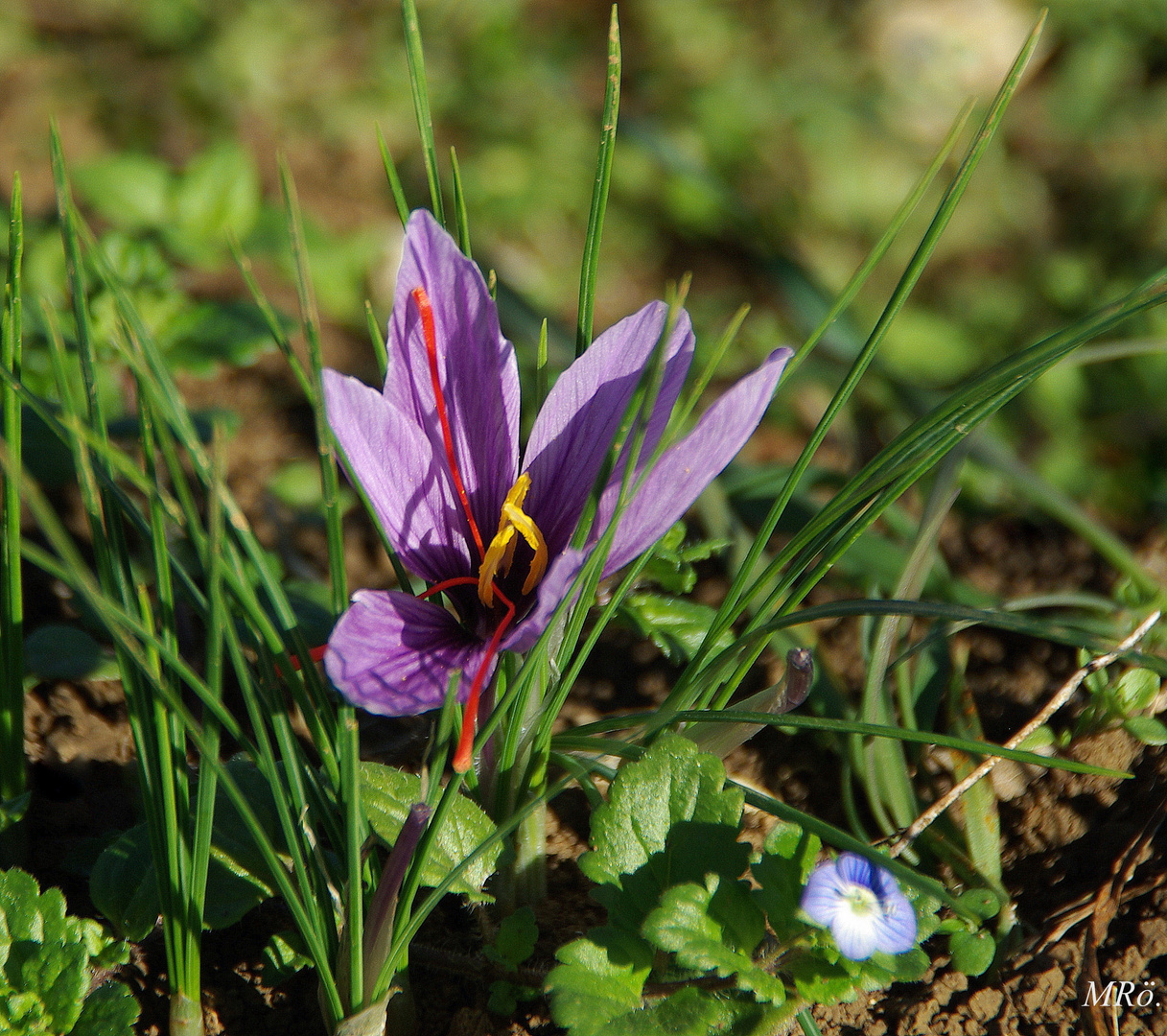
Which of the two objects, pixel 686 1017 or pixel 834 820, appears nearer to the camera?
pixel 686 1017

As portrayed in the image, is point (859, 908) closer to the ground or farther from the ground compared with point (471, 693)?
closer to the ground

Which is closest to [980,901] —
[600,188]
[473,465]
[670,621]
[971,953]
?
[971,953]

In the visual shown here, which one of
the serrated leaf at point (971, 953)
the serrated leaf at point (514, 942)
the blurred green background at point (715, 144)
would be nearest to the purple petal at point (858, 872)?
the serrated leaf at point (971, 953)

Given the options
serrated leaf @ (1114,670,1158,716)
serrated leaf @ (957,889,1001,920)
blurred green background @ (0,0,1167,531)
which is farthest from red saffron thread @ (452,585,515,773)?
blurred green background @ (0,0,1167,531)

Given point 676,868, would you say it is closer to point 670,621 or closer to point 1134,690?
point 670,621

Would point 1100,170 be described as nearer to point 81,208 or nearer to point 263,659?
point 81,208
